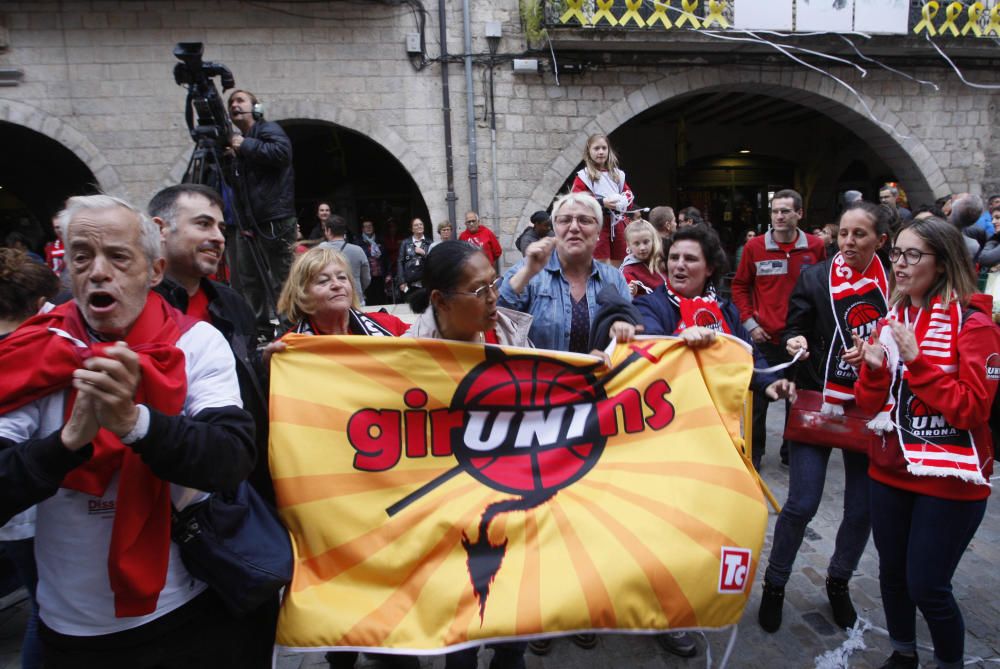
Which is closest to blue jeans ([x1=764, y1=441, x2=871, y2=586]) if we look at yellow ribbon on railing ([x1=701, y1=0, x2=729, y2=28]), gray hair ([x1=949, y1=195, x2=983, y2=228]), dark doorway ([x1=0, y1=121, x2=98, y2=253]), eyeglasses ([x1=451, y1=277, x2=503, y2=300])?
eyeglasses ([x1=451, y1=277, x2=503, y2=300])

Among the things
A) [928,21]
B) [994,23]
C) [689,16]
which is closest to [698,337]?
[689,16]

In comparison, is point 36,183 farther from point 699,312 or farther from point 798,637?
point 798,637

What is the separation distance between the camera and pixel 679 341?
259cm

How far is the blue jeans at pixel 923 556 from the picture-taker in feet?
7.84

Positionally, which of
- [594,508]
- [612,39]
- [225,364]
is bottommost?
[594,508]

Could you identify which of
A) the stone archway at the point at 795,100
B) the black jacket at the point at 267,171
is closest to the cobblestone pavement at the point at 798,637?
the black jacket at the point at 267,171

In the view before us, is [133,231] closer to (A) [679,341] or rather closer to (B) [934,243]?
(A) [679,341]

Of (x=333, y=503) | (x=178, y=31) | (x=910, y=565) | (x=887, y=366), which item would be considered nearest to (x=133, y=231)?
(x=333, y=503)

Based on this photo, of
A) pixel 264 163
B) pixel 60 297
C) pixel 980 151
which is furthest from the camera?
pixel 980 151

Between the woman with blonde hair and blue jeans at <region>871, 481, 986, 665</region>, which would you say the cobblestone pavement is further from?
the woman with blonde hair

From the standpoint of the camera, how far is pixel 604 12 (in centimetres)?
1066

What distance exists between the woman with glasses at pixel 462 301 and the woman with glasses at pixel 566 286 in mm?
460

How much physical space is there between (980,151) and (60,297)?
15.2 meters

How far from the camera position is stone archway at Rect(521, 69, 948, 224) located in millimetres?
11172
